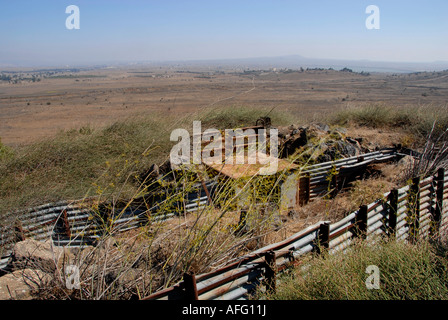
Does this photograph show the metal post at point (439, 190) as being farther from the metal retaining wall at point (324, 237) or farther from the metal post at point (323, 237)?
the metal post at point (323, 237)

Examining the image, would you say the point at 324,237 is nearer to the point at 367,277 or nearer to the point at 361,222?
the point at 367,277

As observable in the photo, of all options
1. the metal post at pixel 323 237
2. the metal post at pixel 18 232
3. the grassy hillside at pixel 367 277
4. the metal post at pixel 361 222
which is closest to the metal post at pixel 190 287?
the grassy hillside at pixel 367 277

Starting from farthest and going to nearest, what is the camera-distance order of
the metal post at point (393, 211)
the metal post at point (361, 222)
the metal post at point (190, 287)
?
the metal post at point (393, 211)
the metal post at point (361, 222)
the metal post at point (190, 287)

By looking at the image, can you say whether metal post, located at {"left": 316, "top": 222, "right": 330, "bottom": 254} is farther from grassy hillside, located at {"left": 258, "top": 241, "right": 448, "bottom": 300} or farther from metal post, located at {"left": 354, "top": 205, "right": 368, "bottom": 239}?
metal post, located at {"left": 354, "top": 205, "right": 368, "bottom": 239}

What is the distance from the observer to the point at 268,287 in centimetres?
321

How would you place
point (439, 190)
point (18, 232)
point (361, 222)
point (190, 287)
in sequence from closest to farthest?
point (190, 287)
point (361, 222)
point (18, 232)
point (439, 190)

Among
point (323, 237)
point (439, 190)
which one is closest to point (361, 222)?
point (323, 237)

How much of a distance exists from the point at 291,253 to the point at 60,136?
8972 millimetres

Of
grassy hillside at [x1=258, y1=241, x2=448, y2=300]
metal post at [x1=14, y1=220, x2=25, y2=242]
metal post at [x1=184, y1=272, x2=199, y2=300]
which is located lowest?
metal post at [x1=14, y1=220, x2=25, y2=242]

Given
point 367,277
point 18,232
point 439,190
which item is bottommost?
point 18,232

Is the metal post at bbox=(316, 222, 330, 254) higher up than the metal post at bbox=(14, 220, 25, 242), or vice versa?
the metal post at bbox=(316, 222, 330, 254)

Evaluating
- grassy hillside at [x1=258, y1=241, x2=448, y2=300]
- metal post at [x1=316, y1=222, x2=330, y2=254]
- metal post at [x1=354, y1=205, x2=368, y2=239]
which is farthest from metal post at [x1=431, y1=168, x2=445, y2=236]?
metal post at [x1=316, y1=222, x2=330, y2=254]

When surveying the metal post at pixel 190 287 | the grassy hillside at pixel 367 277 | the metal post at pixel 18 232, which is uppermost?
the metal post at pixel 190 287
